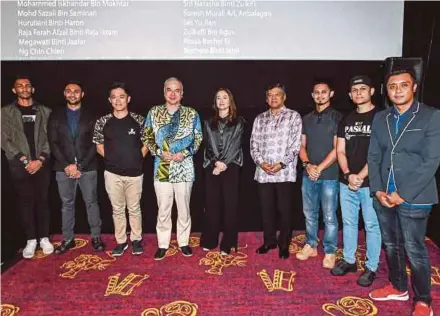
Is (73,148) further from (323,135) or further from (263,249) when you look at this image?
(323,135)

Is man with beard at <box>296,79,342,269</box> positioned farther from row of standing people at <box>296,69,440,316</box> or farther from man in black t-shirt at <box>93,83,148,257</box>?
man in black t-shirt at <box>93,83,148,257</box>

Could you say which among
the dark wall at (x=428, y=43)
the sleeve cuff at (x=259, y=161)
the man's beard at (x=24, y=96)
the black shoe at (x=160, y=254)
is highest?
the dark wall at (x=428, y=43)

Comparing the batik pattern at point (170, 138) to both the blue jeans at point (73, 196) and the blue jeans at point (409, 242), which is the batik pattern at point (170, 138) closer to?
the blue jeans at point (73, 196)

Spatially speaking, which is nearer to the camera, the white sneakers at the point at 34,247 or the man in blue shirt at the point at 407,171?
the man in blue shirt at the point at 407,171

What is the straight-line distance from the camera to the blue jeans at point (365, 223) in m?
3.12

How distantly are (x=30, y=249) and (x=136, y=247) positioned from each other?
1.00 metres

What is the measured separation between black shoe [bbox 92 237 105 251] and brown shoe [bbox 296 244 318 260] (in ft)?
6.19

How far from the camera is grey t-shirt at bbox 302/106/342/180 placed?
11.2ft

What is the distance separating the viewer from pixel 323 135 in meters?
3.44

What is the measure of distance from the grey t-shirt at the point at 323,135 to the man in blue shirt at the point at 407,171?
0.62 metres

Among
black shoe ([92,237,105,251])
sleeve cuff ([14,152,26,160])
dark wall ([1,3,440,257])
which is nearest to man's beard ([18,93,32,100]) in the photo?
dark wall ([1,3,440,257])

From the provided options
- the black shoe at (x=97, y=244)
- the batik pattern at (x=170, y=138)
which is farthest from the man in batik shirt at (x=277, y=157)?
the black shoe at (x=97, y=244)

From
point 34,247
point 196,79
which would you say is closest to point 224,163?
point 196,79

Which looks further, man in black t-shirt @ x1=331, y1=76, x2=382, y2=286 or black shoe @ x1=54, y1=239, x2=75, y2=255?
black shoe @ x1=54, y1=239, x2=75, y2=255
